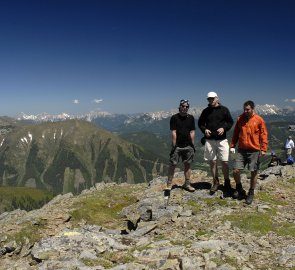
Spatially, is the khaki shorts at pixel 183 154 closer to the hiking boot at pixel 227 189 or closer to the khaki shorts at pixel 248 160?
the khaki shorts at pixel 248 160

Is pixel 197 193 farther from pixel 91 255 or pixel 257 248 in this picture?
pixel 91 255

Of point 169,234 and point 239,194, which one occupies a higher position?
point 239,194

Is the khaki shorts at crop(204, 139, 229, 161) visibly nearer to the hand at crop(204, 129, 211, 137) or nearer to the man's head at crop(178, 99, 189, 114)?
the hand at crop(204, 129, 211, 137)

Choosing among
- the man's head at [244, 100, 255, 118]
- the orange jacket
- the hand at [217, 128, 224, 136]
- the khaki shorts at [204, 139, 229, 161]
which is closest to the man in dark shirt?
the khaki shorts at [204, 139, 229, 161]

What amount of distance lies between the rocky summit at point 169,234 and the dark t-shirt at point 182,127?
12.1 ft

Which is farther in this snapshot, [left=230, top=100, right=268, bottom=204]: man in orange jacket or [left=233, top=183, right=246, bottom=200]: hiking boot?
[left=233, top=183, right=246, bottom=200]: hiking boot

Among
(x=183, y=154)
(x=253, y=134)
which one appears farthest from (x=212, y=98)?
(x=183, y=154)

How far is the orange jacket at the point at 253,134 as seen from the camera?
1728 centimetres

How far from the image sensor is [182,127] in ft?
62.2

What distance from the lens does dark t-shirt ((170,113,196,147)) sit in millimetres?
18812

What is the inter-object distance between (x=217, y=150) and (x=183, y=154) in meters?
2.03

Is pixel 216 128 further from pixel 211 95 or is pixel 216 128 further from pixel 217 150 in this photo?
pixel 211 95

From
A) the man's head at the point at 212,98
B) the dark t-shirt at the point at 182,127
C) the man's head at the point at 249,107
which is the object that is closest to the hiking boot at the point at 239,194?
the dark t-shirt at the point at 182,127

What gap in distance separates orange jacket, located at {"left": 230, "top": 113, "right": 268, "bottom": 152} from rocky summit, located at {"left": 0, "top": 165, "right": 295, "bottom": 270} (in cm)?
338
